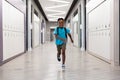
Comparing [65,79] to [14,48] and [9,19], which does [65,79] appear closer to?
[9,19]

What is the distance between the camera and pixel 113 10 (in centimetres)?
712

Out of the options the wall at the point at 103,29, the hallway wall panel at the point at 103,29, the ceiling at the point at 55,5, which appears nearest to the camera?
the wall at the point at 103,29

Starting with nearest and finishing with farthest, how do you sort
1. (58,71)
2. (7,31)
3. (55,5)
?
(58,71) < (7,31) < (55,5)

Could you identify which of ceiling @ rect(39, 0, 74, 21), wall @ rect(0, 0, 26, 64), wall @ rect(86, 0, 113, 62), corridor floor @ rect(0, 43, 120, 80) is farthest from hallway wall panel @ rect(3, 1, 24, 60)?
ceiling @ rect(39, 0, 74, 21)

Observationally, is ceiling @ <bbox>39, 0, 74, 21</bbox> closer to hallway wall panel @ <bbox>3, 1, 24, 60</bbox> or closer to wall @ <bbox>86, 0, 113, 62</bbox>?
wall @ <bbox>86, 0, 113, 62</bbox>

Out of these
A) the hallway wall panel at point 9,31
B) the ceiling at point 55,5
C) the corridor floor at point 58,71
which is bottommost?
the corridor floor at point 58,71

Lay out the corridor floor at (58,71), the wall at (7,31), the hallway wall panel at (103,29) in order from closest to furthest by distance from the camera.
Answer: the corridor floor at (58,71) → the wall at (7,31) → the hallway wall panel at (103,29)

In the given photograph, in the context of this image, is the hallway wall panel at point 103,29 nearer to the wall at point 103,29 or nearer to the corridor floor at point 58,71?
the wall at point 103,29

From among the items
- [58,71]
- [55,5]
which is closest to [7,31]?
[58,71]

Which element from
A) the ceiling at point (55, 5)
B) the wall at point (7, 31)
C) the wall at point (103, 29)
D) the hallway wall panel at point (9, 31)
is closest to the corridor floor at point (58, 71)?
the wall at point (7, 31)

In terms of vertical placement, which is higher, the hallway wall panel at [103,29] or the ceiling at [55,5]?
the ceiling at [55,5]

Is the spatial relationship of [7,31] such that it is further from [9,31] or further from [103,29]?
[103,29]

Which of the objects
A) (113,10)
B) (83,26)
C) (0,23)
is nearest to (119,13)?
(113,10)

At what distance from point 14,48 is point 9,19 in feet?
5.38
